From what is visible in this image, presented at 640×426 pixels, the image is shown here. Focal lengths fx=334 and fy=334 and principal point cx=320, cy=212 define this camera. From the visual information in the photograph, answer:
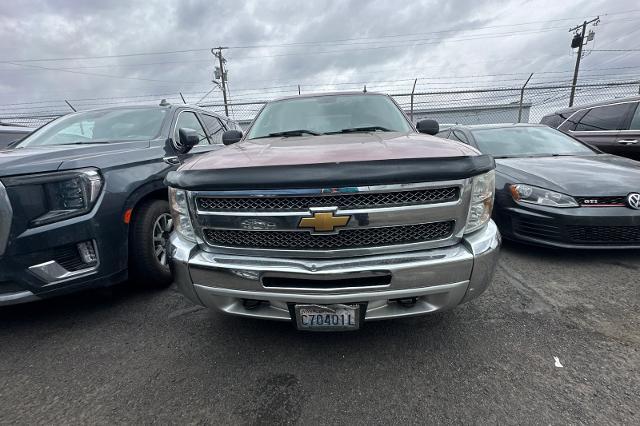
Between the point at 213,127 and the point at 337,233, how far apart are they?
3802mm

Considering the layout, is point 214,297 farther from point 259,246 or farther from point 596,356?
point 596,356

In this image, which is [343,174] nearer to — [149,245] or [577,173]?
[149,245]

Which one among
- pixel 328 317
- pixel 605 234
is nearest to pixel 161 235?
pixel 328 317

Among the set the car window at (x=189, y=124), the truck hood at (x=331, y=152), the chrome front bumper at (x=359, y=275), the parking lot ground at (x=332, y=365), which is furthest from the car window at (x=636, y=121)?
the car window at (x=189, y=124)

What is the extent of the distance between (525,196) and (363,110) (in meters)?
1.98

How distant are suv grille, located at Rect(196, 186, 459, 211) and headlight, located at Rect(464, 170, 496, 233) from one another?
13cm

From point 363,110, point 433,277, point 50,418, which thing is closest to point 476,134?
point 363,110

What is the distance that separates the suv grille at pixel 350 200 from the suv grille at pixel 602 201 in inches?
95.5

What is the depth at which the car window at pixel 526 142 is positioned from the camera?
460 cm

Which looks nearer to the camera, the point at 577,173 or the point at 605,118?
the point at 577,173

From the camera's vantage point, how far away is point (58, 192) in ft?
7.70

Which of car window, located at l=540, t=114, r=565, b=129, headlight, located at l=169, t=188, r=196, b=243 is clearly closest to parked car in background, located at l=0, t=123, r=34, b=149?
headlight, located at l=169, t=188, r=196, b=243

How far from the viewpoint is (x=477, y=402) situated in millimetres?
1710

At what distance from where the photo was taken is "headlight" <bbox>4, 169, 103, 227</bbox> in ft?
7.39
